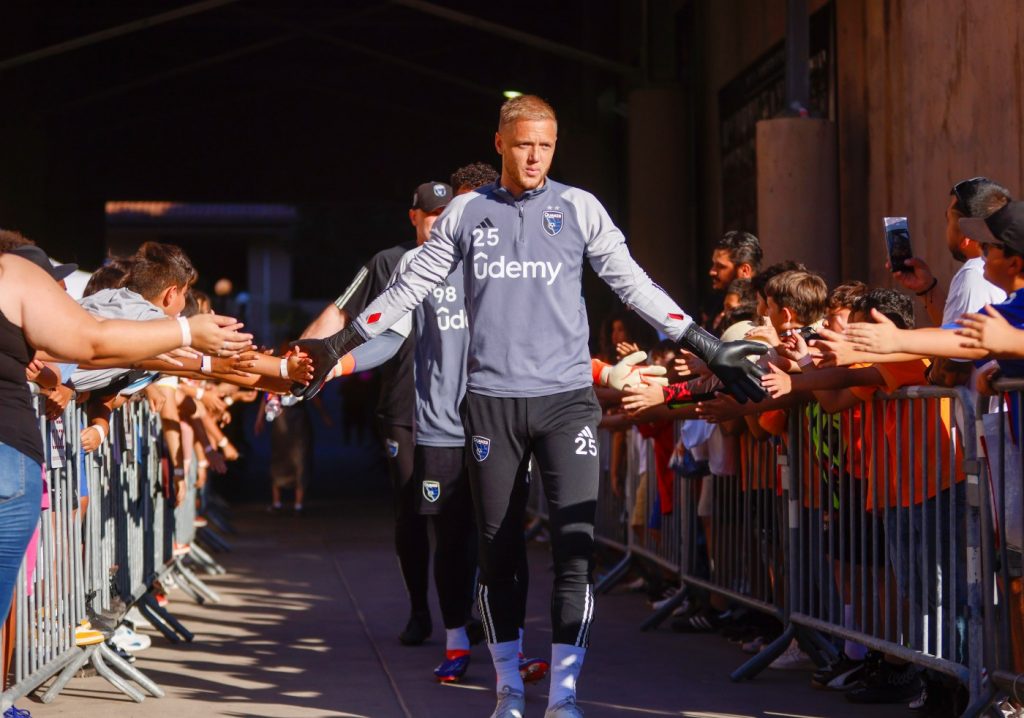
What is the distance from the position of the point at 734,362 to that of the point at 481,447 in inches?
40.3

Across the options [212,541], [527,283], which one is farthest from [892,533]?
[212,541]

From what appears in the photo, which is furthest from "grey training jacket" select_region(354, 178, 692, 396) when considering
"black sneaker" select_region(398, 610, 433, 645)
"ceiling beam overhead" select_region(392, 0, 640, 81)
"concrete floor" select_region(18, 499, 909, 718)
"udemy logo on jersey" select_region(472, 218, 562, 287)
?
"ceiling beam overhead" select_region(392, 0, 640, 81)

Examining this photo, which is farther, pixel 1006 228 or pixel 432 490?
pixel 432 490

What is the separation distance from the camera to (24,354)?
Result: 426cm

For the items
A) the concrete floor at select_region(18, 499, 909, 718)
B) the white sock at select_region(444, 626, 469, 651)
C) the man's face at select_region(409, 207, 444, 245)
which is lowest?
the concrete floor at select_region(18, 499, 909, 718)

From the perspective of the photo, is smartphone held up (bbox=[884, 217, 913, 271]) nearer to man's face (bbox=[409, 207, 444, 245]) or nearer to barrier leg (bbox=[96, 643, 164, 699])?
man's face (bbox=[409, 207, 444, 245])

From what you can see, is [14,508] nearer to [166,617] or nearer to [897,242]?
[897,242]

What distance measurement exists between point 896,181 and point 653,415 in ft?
9.93

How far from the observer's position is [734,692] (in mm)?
6656

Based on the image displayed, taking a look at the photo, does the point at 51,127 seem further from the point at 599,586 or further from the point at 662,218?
the point at 599,586

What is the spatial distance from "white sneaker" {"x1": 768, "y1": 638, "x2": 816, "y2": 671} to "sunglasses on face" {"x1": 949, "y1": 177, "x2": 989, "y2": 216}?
2312 millimetres

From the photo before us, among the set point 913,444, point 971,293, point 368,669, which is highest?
point 971,293

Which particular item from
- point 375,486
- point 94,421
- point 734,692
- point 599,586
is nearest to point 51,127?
point 375,486

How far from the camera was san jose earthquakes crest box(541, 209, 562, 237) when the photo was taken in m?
5.79
